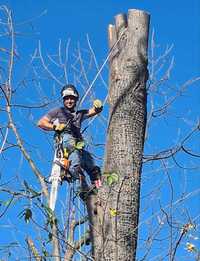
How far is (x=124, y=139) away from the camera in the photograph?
369 cm

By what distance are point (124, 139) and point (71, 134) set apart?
23.6 inches

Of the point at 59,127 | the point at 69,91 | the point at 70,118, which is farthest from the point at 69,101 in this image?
the point at 59,127

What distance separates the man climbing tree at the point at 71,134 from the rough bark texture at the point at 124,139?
0.65 feet

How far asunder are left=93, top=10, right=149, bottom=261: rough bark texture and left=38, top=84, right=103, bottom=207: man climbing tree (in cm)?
20

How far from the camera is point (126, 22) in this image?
4.07 m

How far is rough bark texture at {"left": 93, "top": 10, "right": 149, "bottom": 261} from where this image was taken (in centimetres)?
343

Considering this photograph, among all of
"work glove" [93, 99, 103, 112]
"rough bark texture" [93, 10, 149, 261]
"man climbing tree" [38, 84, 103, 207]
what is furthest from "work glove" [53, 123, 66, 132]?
"rough bark texture" [93, 10, 149, 261]

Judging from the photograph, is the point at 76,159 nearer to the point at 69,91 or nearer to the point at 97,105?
the point at 97,105

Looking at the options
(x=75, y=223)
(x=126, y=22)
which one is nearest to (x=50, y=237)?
(x=75, y=223)

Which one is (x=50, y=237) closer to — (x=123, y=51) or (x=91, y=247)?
(x=91, y=247)

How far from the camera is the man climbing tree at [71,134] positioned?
12.9 ft

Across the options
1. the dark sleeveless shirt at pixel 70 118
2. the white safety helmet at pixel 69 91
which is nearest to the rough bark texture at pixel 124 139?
the dark sleeveless shirt at pixel 70 118

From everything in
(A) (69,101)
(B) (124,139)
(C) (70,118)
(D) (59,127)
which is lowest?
(B) (124,139)

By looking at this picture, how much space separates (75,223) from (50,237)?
9.6 inches
